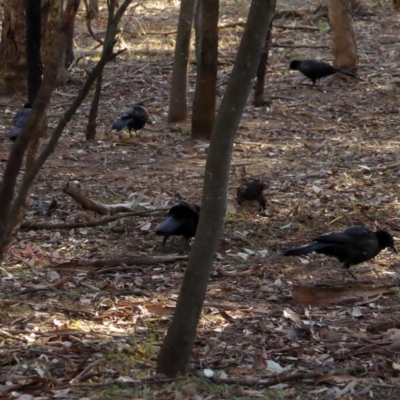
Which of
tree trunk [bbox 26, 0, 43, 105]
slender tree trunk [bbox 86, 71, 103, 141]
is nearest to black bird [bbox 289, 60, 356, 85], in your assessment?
slender tree trunk [bbox 86, 71, 103, 141]

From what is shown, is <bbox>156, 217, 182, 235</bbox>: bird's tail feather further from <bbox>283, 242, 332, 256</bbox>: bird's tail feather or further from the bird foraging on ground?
the bird foraging on ground

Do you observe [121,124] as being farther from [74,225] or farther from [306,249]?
[306,249]

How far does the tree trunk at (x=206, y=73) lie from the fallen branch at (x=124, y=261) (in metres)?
4.78

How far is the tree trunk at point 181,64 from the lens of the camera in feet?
39.5

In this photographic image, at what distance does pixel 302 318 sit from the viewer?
5.45 metres

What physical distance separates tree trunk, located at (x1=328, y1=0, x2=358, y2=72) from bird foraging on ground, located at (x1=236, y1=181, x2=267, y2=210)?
797 cm

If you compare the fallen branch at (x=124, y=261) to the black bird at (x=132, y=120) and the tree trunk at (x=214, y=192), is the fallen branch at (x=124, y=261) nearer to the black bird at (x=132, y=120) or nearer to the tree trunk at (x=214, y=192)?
the tree trunk at (x=214, y=192)

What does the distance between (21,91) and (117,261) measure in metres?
9.32

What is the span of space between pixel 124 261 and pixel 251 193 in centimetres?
194

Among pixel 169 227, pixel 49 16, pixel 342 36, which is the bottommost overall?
pixel 169 227

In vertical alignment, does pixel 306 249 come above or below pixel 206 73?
below

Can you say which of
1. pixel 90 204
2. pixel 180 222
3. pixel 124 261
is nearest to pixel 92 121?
pixel 90 204

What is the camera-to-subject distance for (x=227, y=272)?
21.3 feet

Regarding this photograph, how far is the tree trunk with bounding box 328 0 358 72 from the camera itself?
15133 mm
